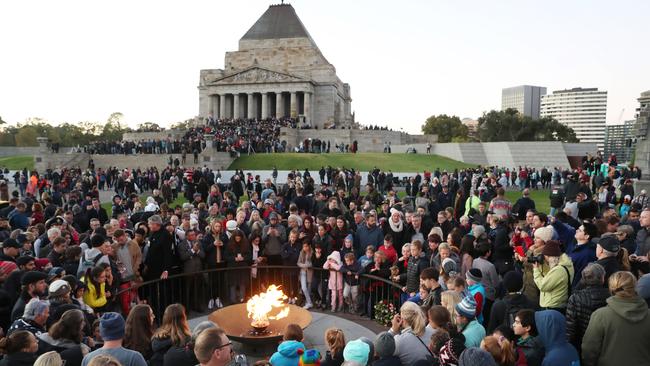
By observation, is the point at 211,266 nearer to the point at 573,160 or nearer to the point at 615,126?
the point at 573,160

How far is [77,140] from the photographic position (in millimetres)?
94438

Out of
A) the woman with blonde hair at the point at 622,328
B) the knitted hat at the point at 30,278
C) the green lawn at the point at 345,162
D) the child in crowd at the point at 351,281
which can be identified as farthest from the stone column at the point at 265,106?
the woman with blonde hair at the point at 622,328

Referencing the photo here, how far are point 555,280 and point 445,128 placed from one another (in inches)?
3812

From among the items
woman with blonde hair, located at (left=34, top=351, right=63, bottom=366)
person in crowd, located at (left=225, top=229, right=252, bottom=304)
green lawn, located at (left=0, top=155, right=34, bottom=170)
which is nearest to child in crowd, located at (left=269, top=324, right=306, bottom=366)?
woman with blonde hair, located at (left=34, top=351, right=63, bottom=366)

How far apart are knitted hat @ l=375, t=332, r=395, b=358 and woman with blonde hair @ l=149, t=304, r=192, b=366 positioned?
2.12 metres

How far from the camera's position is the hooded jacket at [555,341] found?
473 centimetres

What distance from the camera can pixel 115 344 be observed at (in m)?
4.82

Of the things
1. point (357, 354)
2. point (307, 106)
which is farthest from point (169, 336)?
point (307, 106)

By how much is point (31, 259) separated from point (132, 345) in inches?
120

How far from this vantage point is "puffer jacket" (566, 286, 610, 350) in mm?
5324

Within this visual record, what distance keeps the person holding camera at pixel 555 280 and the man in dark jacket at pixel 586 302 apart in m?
0.57

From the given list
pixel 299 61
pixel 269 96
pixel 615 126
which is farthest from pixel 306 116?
pixel 615 126

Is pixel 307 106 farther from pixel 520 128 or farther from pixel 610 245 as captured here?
pixel 610 245

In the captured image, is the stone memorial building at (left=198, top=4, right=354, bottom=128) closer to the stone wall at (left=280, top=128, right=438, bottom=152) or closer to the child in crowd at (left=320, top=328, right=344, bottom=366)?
the stone wall at (left=280, top=128, right=438, bottom=152)
